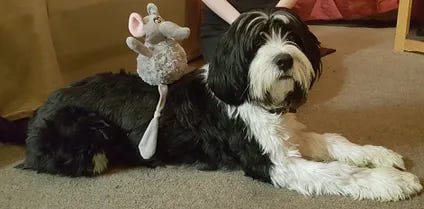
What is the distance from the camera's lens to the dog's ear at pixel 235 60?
1.54m

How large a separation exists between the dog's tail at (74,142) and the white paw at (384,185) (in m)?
0.68

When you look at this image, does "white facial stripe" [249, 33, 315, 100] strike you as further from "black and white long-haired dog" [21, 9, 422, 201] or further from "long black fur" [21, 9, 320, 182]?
"long black fur" [21, 9, 320, 182]

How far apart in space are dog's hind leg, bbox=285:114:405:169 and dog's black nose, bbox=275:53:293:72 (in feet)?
0.92

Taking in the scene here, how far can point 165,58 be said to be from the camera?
1.75 metres

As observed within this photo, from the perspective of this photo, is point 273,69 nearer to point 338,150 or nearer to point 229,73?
point 229,73

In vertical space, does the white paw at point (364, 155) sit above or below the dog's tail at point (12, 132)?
below

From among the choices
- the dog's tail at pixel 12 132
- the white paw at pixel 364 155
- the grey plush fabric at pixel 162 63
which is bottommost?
the white paw at pixel 364 155

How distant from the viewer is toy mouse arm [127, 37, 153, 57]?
5.39 feet

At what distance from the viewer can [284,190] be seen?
5.51 ft

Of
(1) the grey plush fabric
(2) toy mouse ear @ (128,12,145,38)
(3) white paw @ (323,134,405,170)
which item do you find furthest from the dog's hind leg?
(2) toy mouse ear @ (128,12,145,38)

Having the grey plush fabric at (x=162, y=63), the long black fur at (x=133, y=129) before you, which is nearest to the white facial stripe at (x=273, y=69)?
the long black fur at (x=133, y=129)

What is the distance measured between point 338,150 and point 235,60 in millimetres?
477

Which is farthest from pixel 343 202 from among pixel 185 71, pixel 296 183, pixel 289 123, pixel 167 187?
pixel 185 71

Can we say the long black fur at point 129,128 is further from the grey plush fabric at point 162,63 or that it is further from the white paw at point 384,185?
the white paw at point 384,185
